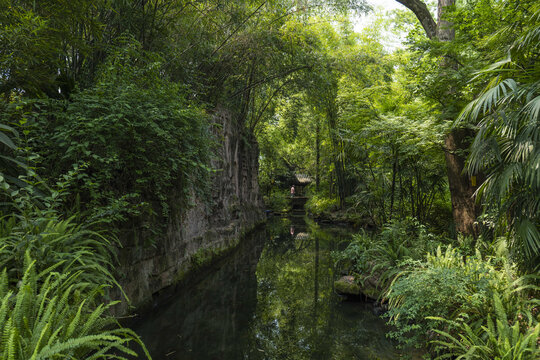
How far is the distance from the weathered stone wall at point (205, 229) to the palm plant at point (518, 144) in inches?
167

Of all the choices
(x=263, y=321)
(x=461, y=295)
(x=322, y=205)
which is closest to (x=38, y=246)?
(x=263, y=321)

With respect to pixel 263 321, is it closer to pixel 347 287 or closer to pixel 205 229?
pixel 347 287

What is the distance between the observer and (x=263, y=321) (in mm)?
4109

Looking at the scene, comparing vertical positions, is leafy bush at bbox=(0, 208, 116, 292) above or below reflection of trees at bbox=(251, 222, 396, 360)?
above

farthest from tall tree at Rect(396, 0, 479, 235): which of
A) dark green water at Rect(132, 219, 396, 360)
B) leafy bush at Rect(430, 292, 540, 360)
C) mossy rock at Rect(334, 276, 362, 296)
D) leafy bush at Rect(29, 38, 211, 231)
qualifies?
leafy bush at Rect(29, 38, 211, 231)

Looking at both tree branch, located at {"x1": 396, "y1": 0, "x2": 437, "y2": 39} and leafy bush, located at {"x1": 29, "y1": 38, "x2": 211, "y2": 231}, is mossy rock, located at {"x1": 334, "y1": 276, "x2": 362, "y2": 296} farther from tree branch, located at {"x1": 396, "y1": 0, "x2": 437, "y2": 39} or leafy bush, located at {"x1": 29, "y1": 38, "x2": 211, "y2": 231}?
tree branch, located at {"x1": 396, "y1": 0, "x2": 437, "y2": 39}

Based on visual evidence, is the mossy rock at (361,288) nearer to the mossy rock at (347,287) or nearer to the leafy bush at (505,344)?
the mossy rock at (347,287)

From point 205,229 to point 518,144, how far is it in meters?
5.94

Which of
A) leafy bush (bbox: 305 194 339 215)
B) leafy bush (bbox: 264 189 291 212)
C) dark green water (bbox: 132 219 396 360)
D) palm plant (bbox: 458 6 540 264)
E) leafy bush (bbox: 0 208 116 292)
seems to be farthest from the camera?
leafy bush (bbox: 264 189 291 212)

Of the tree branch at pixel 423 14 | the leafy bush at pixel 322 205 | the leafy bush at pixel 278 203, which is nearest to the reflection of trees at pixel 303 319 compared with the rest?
the tree branch at pixel 423 14

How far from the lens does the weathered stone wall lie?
13.1 feet

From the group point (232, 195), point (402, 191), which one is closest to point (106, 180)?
point (232, 195)

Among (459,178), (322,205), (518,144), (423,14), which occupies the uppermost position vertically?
(423,14)

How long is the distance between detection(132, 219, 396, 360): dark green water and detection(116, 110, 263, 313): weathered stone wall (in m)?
0.45
